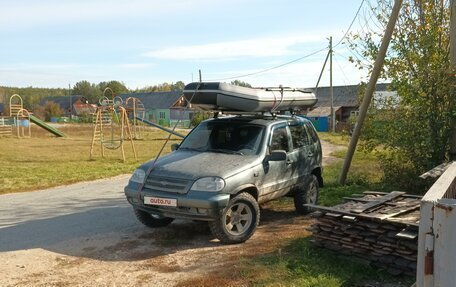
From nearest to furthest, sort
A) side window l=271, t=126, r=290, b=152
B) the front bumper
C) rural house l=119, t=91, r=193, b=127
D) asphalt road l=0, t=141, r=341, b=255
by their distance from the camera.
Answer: the front bumper → asphalt road l=0, t=141, r=341, b=255 → side window l=271, t=126, r=290, b=152 → rural house l=119, t=91, r=193, b=127

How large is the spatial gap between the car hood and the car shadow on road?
0.99 m

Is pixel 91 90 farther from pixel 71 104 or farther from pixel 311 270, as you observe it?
pixel 311 270

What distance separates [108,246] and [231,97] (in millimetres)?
2808

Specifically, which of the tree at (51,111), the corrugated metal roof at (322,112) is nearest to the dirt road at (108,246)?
the corrugated metal roof at (322,112)

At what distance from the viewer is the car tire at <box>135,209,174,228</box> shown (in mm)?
7078

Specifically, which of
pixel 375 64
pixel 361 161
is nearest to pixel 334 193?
pixel 375 64

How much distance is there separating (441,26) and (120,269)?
312 inches

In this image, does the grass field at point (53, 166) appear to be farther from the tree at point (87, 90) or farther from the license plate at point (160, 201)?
the tree at point (87, 90)

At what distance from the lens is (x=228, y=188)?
614 cm

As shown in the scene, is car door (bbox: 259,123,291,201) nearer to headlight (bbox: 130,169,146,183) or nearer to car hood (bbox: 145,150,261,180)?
car hood (bbox: 145,150,261,180)

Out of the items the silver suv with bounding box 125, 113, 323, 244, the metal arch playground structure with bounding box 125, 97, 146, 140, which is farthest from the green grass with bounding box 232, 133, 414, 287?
the metal arch playground structure with bounding box 125, 97, 146, 140

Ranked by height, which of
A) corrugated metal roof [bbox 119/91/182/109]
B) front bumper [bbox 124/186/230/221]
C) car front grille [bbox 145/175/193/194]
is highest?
corrugated metal roof [bbox 119/91/182/109]

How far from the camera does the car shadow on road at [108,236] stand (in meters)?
6.07

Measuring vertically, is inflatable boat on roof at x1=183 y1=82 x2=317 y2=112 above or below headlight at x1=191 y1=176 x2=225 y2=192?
above
